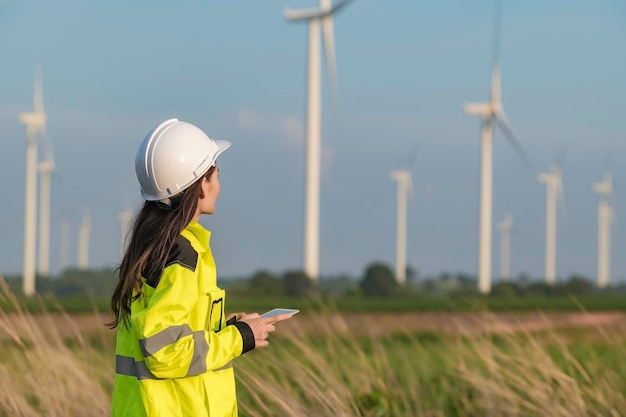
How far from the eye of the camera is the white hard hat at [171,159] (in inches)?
155

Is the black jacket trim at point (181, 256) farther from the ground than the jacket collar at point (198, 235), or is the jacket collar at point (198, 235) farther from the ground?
the jacket collar at point (198, 235)

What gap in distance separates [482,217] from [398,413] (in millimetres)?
33849

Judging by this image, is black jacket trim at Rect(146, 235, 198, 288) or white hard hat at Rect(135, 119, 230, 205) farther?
white hard hat at Rect(135, 119, 230, 205)

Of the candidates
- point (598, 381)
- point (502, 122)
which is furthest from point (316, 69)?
point (598, 381)

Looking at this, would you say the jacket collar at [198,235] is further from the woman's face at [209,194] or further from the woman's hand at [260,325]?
the woman's hand at [260,325]

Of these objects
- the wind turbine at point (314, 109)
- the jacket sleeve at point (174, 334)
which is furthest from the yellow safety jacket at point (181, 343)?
the wind turbine at point (314, 109)

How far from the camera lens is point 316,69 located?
3425 centimetres

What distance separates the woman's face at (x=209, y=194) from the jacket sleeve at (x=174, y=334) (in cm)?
38

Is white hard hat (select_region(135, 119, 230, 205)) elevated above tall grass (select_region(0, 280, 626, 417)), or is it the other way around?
white hard hat (select_region(135, 119, 230, 205))

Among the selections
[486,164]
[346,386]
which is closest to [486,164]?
[486,164]

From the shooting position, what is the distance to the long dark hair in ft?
12.4

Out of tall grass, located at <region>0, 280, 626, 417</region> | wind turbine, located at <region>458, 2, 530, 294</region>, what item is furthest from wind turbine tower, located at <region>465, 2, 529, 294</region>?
tall grass, located at <region>0, 280, 626, 417</region>

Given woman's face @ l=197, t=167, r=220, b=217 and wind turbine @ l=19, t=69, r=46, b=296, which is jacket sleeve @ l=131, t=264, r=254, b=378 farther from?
wind turbine @ l=19, t=69, r=46, b=296

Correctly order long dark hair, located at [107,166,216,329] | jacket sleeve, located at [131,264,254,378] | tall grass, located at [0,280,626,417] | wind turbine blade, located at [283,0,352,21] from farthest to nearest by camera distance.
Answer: wind turbine blade, located at [283,0,352,21], tall grass, located at [0,280,626,417], long dark hair, located at [107,166,216,329], jacket sleeve, located at [131,264,254,378]
